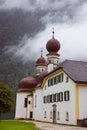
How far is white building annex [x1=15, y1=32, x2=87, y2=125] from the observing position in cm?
3885

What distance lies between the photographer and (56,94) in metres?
45.8

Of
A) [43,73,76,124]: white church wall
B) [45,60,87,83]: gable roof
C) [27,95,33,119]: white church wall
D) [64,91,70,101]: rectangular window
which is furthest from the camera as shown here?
[27,95,33,119]: white church wall

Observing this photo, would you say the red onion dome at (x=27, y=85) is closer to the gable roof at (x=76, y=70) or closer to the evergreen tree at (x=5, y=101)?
the gable roof at (x=76, y=70)

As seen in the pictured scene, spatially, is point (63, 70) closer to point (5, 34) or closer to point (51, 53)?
point (51, 53)

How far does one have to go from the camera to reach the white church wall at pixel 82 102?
38406mm

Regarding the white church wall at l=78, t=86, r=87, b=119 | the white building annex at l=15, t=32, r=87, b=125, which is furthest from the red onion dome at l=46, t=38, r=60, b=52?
the white church wall at l=78, t=86, r=87, b=119

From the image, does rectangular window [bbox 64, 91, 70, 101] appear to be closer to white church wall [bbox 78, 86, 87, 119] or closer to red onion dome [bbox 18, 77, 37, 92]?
white church wall [bbox 78, 86, 87, 119]

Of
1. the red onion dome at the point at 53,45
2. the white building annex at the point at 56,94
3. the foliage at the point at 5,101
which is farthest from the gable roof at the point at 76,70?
the red onion dome at the point at 53,45

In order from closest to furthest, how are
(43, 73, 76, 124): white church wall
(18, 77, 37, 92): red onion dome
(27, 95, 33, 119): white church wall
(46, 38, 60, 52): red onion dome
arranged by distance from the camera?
1. (43, 73, 76, 124): white church wall
2. (27, 95, 33, 119): white church wall
3. (46, 38, 60, 52): red onion dome
4. (18, 77, 37, 92): red onion dome

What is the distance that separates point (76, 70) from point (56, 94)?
5.94 meters

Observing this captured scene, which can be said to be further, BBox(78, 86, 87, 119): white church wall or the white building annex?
Answer: the white building annex

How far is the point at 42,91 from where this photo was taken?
54594mm

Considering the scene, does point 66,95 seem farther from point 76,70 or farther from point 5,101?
point 5,101

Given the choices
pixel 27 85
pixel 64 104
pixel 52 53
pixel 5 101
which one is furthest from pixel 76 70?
pixel 27 85
